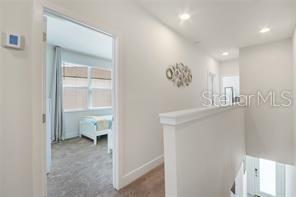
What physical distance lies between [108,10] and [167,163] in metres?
1.98

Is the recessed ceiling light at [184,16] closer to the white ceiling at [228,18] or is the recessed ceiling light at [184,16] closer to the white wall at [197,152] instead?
the white ceiling at [228,18]

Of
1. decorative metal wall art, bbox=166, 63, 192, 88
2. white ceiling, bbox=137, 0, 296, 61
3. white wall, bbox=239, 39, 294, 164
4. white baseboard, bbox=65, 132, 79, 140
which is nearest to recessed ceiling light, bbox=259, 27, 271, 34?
white ceiling, bbox=137, 0, 296, 61

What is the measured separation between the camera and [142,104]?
2574 mm

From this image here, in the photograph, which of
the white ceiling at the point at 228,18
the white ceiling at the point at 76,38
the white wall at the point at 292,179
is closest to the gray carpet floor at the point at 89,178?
the white ceiling at the point at 76,38

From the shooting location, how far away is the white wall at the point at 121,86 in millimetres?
1309

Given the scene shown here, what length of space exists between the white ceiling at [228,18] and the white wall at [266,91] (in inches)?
16.8

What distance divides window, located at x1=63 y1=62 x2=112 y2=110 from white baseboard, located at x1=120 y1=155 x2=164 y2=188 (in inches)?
133

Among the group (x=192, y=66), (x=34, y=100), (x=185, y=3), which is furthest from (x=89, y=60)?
(x=34, y=100)

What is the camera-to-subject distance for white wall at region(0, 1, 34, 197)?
4.16 feet

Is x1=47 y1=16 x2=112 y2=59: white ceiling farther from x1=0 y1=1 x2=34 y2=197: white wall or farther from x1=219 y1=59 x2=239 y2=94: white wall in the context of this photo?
x1=219 y1=59 x2=239 y2=94: white wall

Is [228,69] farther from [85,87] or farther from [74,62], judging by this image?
[74,62]

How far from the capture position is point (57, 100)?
4375mm

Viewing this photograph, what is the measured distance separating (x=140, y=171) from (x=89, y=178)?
79cm

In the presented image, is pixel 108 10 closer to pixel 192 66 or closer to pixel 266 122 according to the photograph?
pixel 192 66
